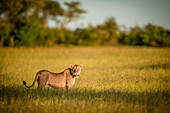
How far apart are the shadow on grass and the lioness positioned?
0.28m

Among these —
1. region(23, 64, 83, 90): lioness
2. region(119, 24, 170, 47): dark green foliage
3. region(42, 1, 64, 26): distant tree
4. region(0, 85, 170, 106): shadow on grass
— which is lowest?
region(0, 85, 170, 106): shadow on grass

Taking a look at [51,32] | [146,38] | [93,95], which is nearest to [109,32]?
[146,38]

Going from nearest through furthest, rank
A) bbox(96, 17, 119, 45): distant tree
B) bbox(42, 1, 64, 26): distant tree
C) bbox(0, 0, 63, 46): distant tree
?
1. bbox(0, 0, 63, 46): distant tree
2. bbox(96, 17, 119, 45): distant tree
3. bbox(42, 1, 64, 26): distant tree

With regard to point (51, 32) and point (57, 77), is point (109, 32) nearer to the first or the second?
point (51, 32)

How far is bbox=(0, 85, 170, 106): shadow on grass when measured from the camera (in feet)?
16.1

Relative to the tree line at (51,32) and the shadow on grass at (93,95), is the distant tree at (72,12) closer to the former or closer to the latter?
the tree line at (51,32)

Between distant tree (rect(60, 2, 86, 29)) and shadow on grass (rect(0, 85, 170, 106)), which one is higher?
distant tree (rect(60, 2, 86, 29))

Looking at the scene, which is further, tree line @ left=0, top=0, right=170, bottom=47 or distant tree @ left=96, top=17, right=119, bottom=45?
distant tree @ left=96, top=17, right=119, bottom=45

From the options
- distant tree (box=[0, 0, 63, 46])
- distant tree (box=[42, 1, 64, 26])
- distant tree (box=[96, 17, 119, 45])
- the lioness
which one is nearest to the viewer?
the lioness

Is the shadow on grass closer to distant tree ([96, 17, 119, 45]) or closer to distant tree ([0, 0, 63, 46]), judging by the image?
distant tree ([0, 0, 63, 46])

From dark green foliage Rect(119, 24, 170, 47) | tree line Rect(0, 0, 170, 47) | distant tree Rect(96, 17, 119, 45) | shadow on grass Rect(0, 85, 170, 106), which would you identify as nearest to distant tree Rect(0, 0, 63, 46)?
tree line Rect(0, 0, 170, 47)

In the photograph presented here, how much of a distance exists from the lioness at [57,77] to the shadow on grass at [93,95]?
28cm

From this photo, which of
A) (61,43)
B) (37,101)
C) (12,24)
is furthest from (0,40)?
(37,101)

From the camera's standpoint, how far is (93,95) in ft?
18.0
